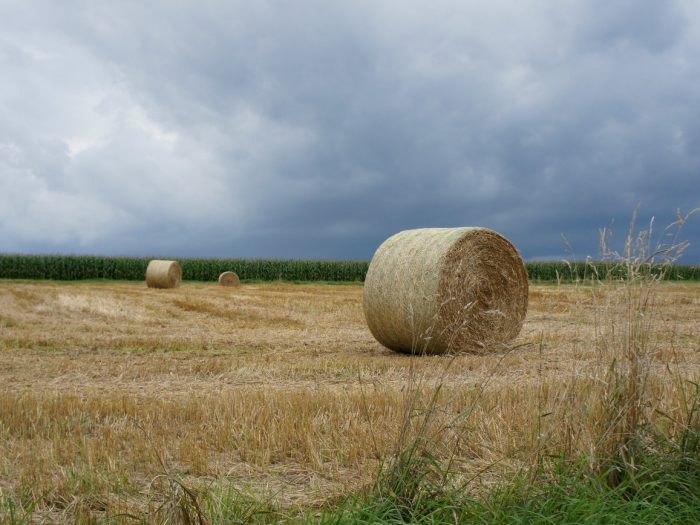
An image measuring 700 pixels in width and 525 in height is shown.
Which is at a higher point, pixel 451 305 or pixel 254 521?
pixel 451 305

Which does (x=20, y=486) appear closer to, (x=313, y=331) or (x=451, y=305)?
(x=451, y=305)

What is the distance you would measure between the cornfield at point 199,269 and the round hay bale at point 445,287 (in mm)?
35430

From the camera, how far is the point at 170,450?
5.14m

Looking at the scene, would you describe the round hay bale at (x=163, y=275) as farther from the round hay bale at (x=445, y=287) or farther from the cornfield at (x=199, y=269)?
the round hay bale at (x=445, y=287)

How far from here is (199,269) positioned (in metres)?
52.3

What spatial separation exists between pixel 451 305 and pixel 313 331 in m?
4.61

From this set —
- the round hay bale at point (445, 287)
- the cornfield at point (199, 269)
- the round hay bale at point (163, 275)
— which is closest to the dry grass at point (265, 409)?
the round hay bale at point (445, 287)

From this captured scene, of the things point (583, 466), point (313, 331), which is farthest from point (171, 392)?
point (313, 331)

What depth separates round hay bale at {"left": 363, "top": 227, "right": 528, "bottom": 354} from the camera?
11391mm

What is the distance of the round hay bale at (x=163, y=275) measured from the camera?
32656 mm

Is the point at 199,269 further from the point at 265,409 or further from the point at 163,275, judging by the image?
the point at 265,409

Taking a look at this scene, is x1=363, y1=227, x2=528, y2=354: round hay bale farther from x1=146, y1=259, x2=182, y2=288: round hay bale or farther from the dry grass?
x1=146, y1=259, x2=182, y2=288: round hay bale

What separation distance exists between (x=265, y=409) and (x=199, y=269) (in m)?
47.2

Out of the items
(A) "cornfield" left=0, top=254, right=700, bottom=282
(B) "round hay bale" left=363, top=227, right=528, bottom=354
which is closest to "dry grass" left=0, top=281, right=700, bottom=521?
(B) "round hay bale" left=363, top=227, right=528, bottom=354
